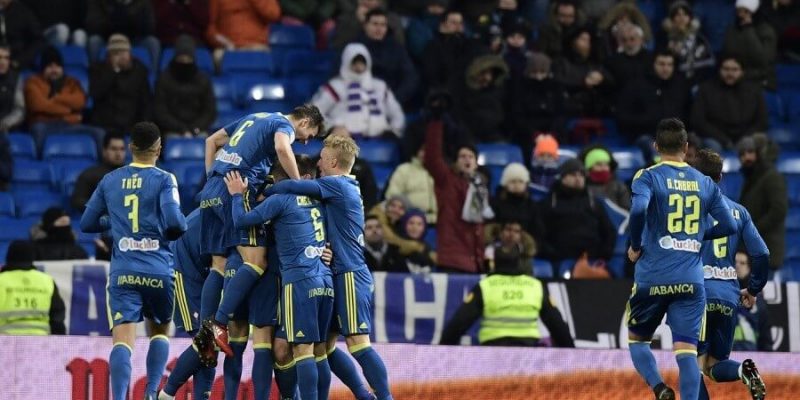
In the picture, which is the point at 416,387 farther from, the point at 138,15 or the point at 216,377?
the point at 138,15

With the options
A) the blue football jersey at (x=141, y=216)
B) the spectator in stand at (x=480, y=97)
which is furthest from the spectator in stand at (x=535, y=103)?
the blue football jersey at (x=141, y=216)

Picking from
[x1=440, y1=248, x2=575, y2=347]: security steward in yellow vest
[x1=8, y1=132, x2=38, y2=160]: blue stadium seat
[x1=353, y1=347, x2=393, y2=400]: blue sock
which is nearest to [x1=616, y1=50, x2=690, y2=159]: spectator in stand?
[x1=440, y1=248, x2=575, y2=347]: security steward in yellow vest

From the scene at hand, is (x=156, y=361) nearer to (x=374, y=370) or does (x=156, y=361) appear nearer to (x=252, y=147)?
(x=374, y=370)

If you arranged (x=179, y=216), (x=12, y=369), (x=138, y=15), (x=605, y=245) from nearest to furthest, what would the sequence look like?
1. (x=179, y=216)
2. (x=12, y=369)
3. (x=605, y=245)
4. (x=138, y=15)

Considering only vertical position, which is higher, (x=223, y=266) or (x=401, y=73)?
(x=401, y=73)

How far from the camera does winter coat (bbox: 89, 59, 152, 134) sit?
2027cm

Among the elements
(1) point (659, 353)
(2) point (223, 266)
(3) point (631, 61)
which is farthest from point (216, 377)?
(3) point (631, 61)

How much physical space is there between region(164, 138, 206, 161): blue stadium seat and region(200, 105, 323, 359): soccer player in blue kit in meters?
6.27

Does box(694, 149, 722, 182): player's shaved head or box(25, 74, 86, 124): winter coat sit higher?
box(25, 74, 86, 124): winter coat

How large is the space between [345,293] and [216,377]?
1772 millimetres

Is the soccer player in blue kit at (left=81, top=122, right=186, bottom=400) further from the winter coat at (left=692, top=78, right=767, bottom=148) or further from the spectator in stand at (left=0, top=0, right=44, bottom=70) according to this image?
the winter coat at (left=692, top=78, right=767, bottom=148)

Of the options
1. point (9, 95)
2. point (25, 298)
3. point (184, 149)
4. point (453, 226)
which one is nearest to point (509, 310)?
point (453, 226)

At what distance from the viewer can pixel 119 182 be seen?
13602mm

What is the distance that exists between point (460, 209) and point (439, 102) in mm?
1426
